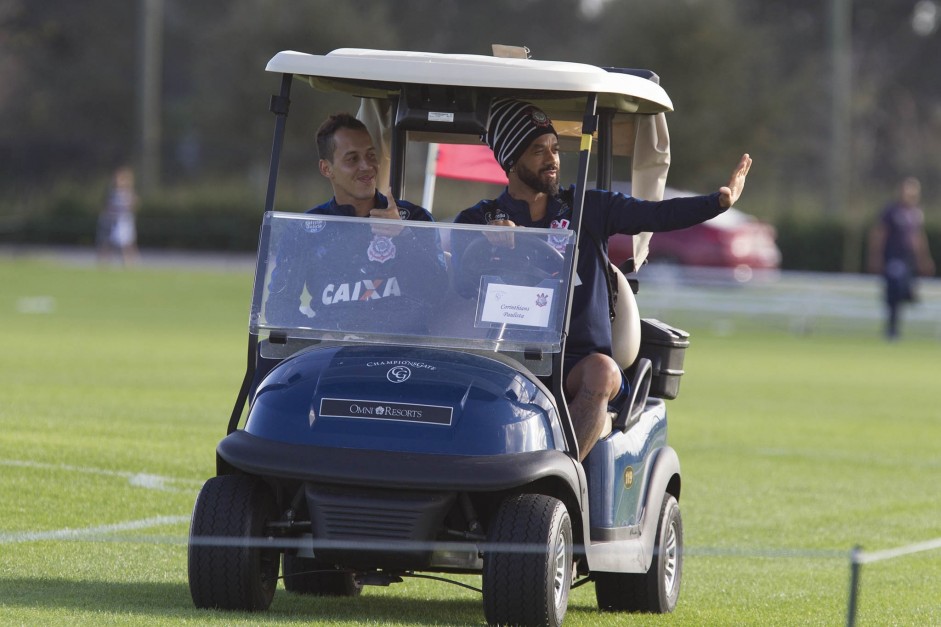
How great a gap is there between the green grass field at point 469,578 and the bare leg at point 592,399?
577mm

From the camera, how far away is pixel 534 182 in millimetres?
6219

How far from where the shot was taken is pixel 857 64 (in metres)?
54.8

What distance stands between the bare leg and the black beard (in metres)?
0.65

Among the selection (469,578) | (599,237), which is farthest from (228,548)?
(469,578)

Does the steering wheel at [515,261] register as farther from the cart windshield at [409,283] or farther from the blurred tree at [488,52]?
the blurred tree at [488,52]

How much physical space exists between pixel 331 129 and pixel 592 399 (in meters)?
1.47

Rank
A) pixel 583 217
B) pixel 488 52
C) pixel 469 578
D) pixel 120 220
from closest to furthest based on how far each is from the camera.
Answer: pixel 583 217
pixel 469 578
pixel 120 220
pixel 488 52

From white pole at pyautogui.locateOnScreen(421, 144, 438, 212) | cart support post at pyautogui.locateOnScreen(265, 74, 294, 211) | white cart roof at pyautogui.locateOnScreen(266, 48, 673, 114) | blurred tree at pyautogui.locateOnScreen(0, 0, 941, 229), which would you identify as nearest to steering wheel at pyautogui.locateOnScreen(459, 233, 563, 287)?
white cart roof at pyautogui.locateOnScreen(266, 48, 673, 114)

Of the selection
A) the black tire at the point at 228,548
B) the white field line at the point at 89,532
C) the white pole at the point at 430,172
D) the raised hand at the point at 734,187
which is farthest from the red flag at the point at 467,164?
the black tire at the point at 228,548

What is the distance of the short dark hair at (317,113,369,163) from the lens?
649 centimetres

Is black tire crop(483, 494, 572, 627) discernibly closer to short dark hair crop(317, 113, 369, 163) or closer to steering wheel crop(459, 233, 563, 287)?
steering wheel crop(459, 233, 563, 287)

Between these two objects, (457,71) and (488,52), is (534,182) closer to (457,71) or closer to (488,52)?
(457,71)

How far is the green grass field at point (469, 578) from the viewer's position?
6.35m

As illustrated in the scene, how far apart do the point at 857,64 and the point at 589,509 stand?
50.9 meters
